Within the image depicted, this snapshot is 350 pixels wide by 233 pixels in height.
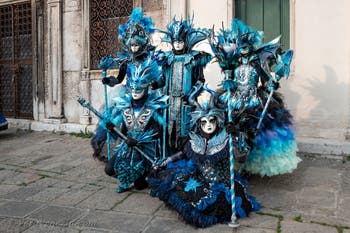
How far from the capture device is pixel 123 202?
3938 mm

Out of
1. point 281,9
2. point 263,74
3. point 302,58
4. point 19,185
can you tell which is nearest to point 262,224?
point 263,74

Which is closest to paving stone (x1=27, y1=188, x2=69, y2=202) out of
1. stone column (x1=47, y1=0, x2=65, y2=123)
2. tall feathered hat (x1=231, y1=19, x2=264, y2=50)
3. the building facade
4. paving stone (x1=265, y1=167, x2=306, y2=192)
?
paving stone (x1=265, y1=167, x2=306, y2=192)

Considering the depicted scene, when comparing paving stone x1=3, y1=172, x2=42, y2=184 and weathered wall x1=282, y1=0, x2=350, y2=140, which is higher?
weathered wall x1=282, y1=0, x2=350, y2=140

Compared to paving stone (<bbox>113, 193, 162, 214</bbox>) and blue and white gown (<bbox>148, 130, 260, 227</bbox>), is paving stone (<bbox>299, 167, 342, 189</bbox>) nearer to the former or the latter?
blue and white gown (<bbox>148, 130, 260, 227</bbox>)

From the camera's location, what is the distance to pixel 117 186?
177 inches

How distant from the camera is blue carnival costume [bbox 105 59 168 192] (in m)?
4.14

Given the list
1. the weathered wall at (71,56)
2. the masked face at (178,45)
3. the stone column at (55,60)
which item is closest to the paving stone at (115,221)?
the masked face at (178,45)

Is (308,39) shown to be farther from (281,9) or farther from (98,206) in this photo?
(98,206)

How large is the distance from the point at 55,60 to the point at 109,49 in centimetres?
146

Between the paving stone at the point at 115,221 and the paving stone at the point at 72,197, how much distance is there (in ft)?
1.43

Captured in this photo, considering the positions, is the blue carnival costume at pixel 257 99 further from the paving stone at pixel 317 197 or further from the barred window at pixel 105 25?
the barred window at pixel 105 25

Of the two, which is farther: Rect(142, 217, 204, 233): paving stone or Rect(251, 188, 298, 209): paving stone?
Rect(251, 188, 298, 209): paving stone

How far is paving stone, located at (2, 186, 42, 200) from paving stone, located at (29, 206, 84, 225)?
583mm

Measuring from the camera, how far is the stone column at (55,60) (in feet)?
27.9
